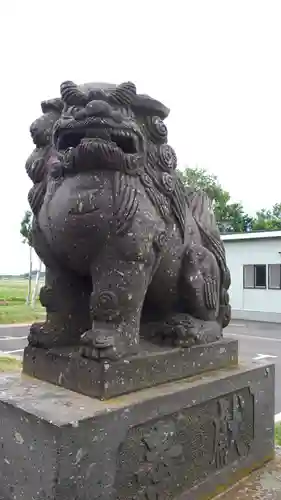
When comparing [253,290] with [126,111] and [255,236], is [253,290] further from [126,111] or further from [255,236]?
[126,111]

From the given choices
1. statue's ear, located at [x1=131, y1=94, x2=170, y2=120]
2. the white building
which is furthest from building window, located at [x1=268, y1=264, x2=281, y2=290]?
statue's ear, located at [x1=131, y1=94, x2=170, y2=120]

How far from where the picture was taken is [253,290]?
13.6m

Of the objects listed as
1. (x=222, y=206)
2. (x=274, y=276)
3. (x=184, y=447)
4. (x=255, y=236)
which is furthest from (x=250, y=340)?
(x=222, y=206)

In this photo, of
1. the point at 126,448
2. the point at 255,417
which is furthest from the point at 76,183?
the point at 255,417

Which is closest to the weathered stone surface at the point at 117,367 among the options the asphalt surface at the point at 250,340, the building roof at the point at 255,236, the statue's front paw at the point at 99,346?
the statue's front paw at the point at 99,346

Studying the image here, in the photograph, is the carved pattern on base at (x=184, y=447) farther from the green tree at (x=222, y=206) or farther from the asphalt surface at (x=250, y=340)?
the green tree at (x=222, y=206)

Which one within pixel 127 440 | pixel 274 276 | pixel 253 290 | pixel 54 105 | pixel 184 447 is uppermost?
pixel 54 105

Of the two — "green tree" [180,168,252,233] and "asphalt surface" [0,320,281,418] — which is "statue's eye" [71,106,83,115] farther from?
"green tree" [180,168,252,233]

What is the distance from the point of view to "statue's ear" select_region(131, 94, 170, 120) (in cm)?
185

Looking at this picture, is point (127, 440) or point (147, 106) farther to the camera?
point (147, 106)

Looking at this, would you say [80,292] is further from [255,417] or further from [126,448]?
[255,417]

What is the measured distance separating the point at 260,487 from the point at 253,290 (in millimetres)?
11875

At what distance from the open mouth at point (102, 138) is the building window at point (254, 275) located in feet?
40.0

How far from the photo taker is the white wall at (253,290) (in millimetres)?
13094
